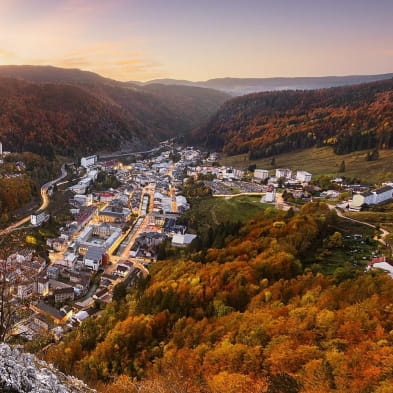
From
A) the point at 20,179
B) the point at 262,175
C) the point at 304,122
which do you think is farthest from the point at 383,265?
the point at 304,122

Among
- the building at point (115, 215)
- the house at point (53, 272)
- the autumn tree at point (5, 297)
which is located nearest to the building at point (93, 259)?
the house at point (53, 272)

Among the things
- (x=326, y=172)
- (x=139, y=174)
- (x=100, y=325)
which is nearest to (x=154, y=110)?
(x=139, y=174)

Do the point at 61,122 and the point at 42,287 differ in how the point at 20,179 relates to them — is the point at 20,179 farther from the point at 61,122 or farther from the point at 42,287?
the point at 61,122

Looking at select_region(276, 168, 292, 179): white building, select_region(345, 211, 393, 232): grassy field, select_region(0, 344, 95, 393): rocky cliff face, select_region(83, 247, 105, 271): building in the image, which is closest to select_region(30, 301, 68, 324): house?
select_region(83, 247, 105, 271): building

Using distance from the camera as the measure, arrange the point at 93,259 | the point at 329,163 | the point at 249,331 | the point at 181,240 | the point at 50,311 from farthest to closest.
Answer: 1. the point at 329,163
2. the point at 181,240
3. the point at 93,259
4. the point at 50,311
5. the point at 249,331

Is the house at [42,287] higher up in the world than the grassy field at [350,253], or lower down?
lower down

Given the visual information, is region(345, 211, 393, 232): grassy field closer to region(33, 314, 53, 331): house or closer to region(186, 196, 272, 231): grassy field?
region(186, 196, 272, 231): grassy field

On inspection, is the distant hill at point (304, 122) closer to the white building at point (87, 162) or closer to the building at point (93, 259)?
the white building at point (87, 162)
